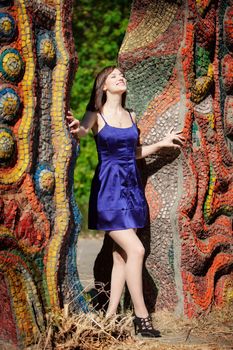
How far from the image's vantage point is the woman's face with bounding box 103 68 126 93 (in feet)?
15.7

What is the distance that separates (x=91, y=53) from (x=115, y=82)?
534 cm

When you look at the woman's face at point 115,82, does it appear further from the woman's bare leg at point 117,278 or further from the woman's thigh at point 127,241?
the woman's bare leg at point 117,278

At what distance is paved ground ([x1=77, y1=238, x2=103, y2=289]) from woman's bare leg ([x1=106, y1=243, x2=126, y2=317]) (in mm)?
1536

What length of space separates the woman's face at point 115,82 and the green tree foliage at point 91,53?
4965 mm

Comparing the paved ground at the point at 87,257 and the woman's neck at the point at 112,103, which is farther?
the paved ground at the point at 87,257

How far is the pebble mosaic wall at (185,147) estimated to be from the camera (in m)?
4.98

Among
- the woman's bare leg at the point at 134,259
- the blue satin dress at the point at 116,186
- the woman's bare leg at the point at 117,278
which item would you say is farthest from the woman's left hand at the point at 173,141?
the woman's bare leg at the point at 117,278

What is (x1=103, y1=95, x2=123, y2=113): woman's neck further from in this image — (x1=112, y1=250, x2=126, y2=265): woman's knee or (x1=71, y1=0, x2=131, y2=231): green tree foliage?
(x1=71, y1=0, x2=131, y2=231): green tree foliage

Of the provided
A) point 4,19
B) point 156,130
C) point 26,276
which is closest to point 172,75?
point 156,130

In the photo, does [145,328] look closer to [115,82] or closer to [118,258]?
[118,258]

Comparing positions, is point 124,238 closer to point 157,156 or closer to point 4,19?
point 157,156

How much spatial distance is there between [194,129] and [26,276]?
190cm

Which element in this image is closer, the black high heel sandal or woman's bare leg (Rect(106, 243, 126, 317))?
the black high heel sandal

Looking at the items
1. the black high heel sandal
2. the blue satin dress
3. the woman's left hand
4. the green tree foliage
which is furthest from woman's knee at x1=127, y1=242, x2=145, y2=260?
the green tree foliage
